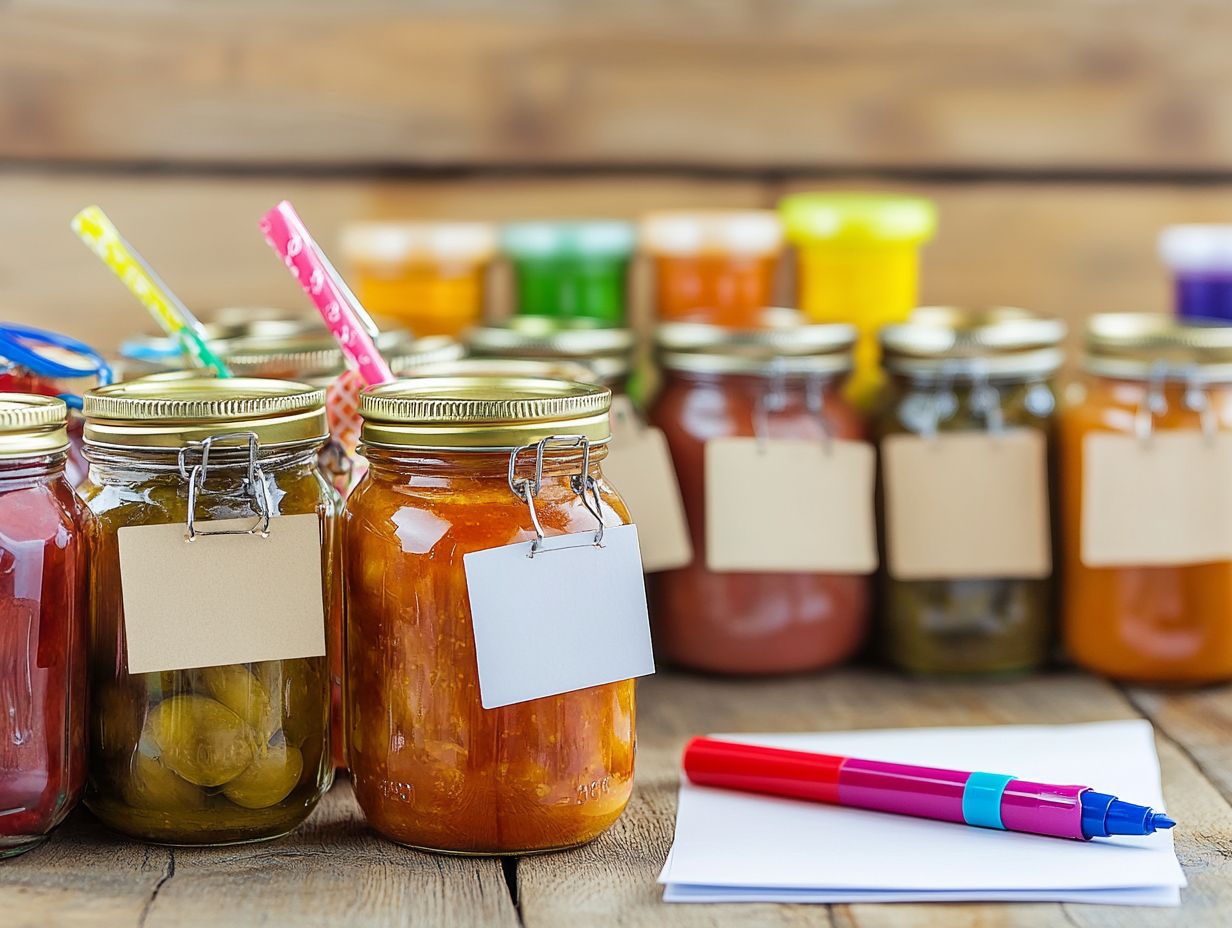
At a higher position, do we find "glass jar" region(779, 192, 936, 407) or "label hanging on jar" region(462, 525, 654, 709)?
"glass jar" region(779, 192, 936, 407)

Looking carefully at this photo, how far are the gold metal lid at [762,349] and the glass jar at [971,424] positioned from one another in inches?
2.3

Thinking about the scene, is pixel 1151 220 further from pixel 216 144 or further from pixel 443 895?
pixel 443 895

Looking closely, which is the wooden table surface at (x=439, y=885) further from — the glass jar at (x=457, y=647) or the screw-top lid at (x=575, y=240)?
the screw-top lid at (x=575, y=240)

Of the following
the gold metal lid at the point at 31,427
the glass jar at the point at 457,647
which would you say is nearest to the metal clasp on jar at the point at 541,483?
the glass jar at the point at 457,647

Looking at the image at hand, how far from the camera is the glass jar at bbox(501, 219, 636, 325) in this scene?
1332mm

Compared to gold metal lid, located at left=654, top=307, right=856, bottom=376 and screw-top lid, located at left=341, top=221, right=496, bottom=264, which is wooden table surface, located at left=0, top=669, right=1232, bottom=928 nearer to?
gold metal lid, located at left=654, top=307, right=856, bottom=376

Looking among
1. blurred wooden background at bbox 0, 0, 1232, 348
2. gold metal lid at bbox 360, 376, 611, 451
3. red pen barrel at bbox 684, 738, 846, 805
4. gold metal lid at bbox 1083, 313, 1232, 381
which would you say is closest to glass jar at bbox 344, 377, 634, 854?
gold metal lid at bbox 360, 376, 611, 451

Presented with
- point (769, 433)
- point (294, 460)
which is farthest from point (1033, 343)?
point (294, 460)

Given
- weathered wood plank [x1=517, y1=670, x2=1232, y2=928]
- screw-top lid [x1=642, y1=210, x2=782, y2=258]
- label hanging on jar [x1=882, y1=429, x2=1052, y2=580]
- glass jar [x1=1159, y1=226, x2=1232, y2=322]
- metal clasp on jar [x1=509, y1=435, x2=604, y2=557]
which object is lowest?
weathered wood plank [x1=517, y1=670, x2=1232, y2=928]

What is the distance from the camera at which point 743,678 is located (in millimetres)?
1210

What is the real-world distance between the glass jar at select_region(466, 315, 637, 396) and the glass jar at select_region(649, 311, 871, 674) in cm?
4

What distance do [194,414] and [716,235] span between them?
2.10ft

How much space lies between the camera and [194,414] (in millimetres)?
790

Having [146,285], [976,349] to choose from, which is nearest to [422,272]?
[146,285]
